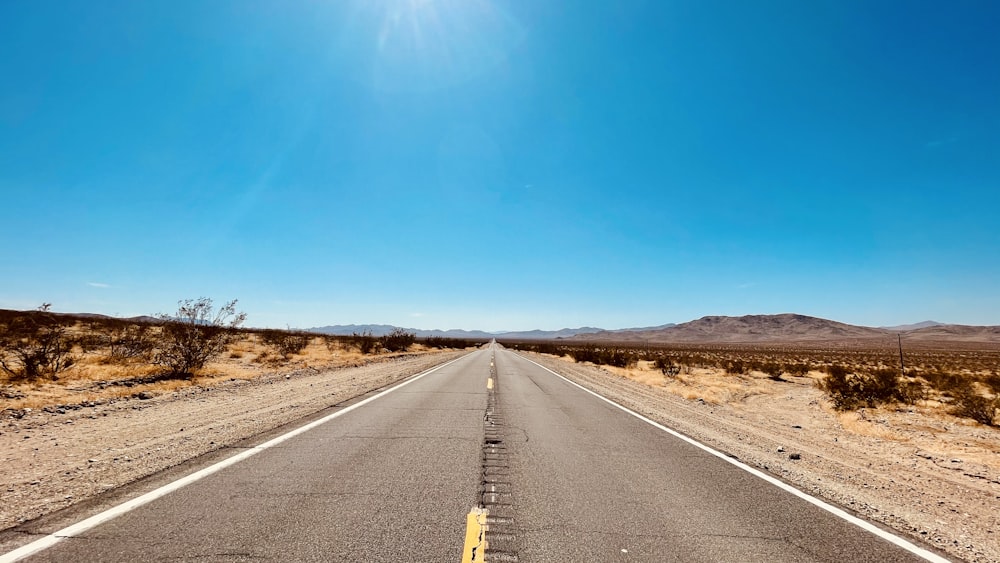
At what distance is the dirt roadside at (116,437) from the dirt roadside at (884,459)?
7698mm

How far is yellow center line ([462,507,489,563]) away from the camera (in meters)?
3.11

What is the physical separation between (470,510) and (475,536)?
56 centimetres

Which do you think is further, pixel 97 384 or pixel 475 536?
pixel 97 384

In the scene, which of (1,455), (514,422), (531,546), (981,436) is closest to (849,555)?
(531,546)

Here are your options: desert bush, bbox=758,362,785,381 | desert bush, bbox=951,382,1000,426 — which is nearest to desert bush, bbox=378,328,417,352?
desert bush, bbox=758,362,785,381

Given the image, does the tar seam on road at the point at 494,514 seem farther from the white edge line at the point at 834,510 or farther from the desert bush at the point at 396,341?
the desert bush at the point at 396,341

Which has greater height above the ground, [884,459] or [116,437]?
[116,437]

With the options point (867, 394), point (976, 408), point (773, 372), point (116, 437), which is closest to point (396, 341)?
point (773, 372)

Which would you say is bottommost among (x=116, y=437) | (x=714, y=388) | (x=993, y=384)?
(x=714, y=388)

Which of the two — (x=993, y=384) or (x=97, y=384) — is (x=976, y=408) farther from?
(x=97, y=384)

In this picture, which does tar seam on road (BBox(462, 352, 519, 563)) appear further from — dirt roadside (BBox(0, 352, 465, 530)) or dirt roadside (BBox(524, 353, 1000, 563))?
dirt roadside (BBox(0, 352, 465, 530))

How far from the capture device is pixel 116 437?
21.2ft

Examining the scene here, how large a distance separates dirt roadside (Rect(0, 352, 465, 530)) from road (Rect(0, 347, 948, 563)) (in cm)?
91

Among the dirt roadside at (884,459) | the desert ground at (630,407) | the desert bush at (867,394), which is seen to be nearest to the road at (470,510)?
the dirt roadside at (884,459)
